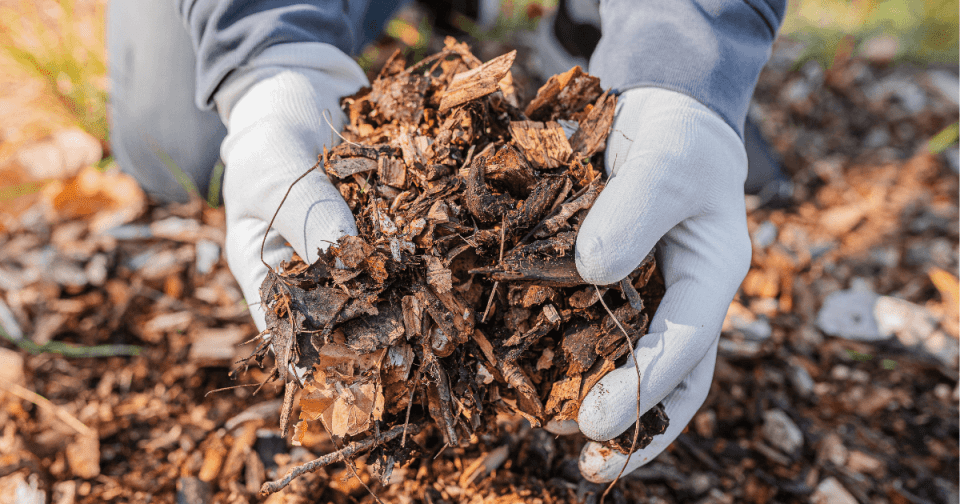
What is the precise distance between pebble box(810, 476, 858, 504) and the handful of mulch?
0.95 metres

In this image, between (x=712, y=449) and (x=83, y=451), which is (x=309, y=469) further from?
(x=712, y=449)

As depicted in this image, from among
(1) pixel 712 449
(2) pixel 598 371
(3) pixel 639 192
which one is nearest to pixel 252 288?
(2) pixel 598 371

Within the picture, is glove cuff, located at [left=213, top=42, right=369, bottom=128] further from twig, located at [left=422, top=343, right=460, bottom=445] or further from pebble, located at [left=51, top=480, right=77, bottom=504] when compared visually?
A: pebble, located at [left=51, top=480, right=77, bottom=504]

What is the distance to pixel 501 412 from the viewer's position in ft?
5.46

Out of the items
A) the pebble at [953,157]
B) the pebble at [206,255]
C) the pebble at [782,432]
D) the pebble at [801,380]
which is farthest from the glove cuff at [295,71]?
the pebble at [953,157]

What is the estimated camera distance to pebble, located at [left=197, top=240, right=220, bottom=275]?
2627mm

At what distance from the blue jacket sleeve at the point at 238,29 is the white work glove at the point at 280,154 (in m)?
0.06

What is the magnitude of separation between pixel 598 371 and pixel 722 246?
748mm

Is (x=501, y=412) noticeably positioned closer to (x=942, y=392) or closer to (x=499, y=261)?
(x=499, y=261)

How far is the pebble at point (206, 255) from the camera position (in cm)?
263

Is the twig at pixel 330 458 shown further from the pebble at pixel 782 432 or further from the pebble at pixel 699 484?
the pebble at pixel 782 432

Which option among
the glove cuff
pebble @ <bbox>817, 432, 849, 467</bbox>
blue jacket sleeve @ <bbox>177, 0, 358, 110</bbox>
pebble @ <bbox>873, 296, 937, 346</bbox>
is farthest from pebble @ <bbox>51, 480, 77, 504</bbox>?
pebble @ <bbox>873, 296, 937, 346</bbox>

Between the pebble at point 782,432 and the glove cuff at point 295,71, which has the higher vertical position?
the glove cuff at point 295,71

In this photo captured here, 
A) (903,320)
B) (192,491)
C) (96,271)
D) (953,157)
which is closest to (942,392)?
(903,320)
